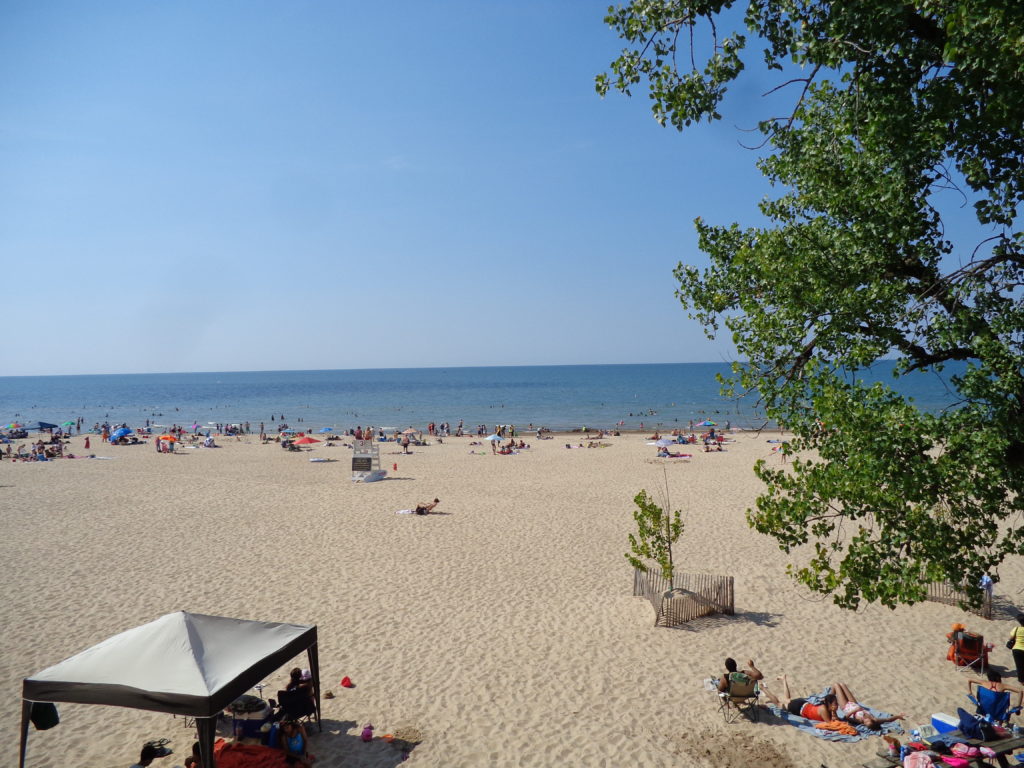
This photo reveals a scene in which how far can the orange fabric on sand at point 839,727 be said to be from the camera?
26.1 feet

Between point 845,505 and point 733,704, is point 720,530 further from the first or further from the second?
point 845,505

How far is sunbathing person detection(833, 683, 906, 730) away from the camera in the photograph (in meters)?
8.05

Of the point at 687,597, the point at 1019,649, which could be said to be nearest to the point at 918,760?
the point at 1019,649

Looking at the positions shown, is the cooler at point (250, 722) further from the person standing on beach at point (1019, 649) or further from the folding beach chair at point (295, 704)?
the person standing on beach at point (1019, 649)

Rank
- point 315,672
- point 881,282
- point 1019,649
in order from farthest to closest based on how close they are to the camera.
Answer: point 1019,649, point 315,672, point 881,282

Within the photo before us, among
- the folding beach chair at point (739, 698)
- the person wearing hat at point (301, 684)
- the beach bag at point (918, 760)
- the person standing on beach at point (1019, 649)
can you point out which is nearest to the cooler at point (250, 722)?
the person wearing hat at point (301, 684)

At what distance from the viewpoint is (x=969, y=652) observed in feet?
31.8

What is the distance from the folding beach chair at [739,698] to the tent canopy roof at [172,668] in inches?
228

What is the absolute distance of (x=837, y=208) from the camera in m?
6.21

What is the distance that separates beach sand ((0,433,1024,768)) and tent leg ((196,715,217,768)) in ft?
5.39

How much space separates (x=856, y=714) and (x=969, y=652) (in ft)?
9.94

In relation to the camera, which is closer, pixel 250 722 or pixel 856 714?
pixel 250 722

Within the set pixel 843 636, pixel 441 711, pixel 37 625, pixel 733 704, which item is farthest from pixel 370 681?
pixel 843 636

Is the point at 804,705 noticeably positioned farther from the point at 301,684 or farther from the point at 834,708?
the point at 301,684
